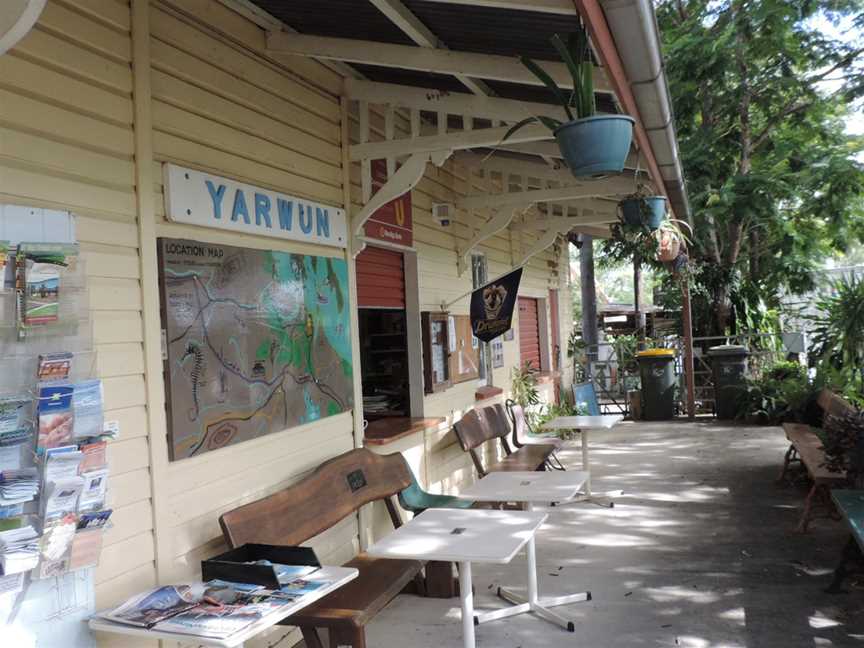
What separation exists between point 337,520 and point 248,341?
116 centimetres

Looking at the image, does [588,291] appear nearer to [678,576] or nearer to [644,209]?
[644,209]

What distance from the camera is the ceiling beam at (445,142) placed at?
4680 millimetres

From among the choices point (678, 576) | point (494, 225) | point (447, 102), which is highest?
point (447, 102)

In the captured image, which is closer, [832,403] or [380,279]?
[380,279]

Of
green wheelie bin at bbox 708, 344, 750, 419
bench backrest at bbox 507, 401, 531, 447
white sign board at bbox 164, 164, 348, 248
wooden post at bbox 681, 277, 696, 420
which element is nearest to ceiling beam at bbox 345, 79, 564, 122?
white sign board at bbox 164, 164, 348, 248

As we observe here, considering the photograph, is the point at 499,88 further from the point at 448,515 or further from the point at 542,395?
the point at 542,395

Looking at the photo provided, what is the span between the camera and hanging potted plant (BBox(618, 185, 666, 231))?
5.84 meters

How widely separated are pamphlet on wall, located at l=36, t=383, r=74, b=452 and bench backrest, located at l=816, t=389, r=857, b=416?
5745 millimetres

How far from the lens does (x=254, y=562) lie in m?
3.01

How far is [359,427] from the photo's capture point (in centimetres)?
504

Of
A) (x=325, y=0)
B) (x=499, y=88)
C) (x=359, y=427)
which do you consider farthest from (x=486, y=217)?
(x=325, y=0)

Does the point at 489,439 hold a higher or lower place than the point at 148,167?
lower

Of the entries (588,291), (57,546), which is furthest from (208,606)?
(588,291)

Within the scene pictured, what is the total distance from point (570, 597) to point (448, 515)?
3.35 feet
